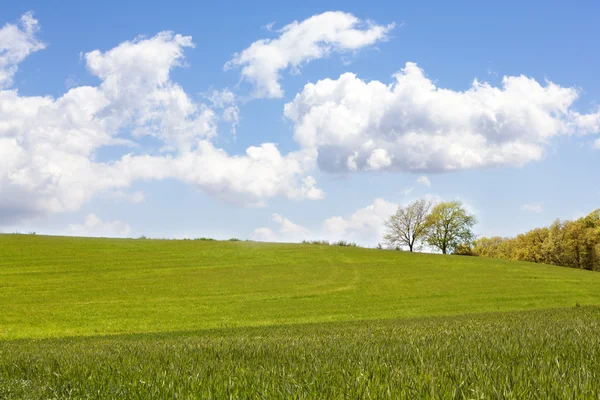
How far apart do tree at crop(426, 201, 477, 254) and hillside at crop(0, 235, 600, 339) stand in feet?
101

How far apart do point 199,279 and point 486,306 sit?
82.6 ft

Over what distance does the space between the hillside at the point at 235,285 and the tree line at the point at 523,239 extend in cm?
2800

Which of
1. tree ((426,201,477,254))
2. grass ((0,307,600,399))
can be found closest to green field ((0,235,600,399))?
grass ((0,307,600,399))

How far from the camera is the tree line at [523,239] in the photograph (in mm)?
94500

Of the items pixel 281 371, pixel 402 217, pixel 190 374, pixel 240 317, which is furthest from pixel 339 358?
pixel 402 217

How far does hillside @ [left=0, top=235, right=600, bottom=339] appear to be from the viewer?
38656 mm

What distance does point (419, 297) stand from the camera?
4722 cm

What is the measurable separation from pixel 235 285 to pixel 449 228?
6380 cm

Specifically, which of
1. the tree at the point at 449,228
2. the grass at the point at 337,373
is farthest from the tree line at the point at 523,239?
the grass at the point at 337,373

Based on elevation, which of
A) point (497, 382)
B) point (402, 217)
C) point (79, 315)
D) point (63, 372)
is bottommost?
point (79, 315)

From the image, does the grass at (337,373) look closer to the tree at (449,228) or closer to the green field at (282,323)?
the green field at (282,323)

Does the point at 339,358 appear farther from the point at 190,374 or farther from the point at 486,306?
the point at 486,306

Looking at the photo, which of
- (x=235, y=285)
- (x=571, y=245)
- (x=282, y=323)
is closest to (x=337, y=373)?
(x=282, y=323)

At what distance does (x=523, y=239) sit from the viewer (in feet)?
358
